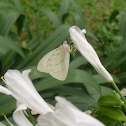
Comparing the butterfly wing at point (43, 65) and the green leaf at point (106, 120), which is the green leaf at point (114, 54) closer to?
the butterfly wing at point (43, 65)

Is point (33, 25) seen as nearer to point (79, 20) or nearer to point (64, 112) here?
point (79, 20)

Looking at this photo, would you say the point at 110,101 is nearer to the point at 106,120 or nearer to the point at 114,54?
the point at 106,120

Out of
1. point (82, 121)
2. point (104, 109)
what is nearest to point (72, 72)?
point (104, 109)

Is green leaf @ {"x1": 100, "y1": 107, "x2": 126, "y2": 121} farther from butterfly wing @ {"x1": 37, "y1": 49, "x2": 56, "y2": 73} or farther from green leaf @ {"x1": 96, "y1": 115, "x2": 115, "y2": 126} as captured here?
butterfly wing @ {"x1": 37, "y1": 49, "x2": 56, "y2": 73}

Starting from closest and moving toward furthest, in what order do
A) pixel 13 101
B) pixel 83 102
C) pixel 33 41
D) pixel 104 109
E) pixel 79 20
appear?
pixel 104 109 < pixel 13 101 < pixel 83 102 < pixel 79 20 < pixel 33 41

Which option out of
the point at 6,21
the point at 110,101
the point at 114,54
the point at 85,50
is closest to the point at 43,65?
the point at 85,50

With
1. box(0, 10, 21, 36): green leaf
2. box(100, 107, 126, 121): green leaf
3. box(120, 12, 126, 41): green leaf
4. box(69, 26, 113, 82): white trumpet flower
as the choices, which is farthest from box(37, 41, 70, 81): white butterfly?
box(120, 12, 126, 41): green leaf
